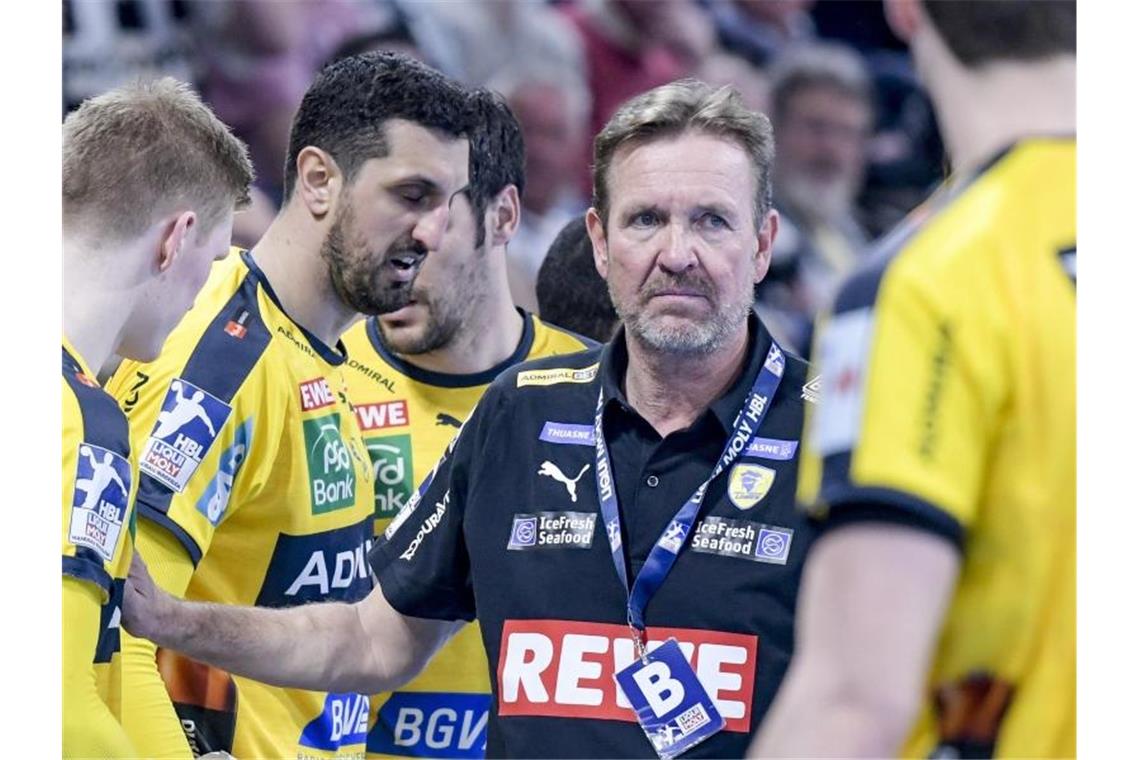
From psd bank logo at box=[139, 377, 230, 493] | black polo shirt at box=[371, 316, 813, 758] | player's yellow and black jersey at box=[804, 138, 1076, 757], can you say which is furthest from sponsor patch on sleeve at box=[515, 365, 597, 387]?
player's yellow and black jersey at box=[804, 138, 1076, 757]

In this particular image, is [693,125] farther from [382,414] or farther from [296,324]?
[382,414]

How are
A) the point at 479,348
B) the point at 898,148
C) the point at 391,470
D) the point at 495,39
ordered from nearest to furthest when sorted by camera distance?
the point at 898,148 < the point at 495,39 < the point at 391,470 < the point at 479,348

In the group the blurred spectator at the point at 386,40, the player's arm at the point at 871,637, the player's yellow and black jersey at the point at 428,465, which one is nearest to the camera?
the player's arm at the point at 871,637

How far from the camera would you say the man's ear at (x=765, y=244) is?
2.53 meters

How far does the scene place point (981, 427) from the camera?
1639mm

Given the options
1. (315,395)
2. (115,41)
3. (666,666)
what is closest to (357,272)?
(315,395)

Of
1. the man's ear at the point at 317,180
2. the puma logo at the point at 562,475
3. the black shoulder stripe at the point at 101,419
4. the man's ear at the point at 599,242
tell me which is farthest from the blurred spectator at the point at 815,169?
the black shoulder stripe at the point at 101,419

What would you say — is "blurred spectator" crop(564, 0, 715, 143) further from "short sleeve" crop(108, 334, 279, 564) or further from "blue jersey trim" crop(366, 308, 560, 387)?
"short sleeve" crop(108, 334, 279, 564)

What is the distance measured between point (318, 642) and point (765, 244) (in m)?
0.94

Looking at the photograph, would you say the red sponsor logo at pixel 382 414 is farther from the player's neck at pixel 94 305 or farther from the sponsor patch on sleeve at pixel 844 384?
Answer: the sponsor patch on sleeve at pixel 844 384

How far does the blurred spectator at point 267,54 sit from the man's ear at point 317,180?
0.05 meters

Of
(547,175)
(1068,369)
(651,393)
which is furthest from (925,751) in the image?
(547,175)

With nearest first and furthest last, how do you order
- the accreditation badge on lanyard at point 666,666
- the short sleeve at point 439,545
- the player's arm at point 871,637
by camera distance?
the player's arm at point 871,637
the accreditation badge on lanyard at point 666,666
the short sleeve at point 439,545

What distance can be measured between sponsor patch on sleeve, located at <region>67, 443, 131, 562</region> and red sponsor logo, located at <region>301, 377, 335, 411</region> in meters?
0.50
